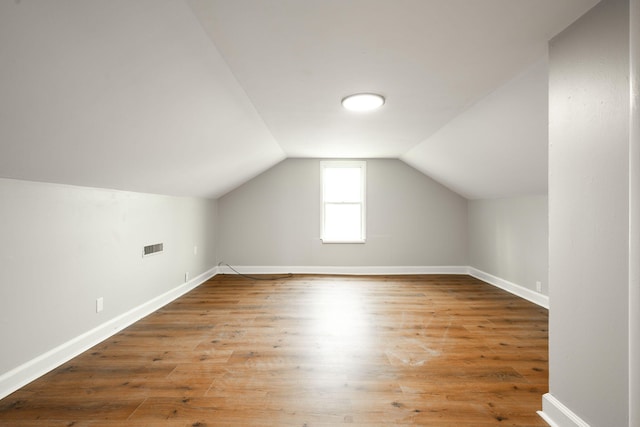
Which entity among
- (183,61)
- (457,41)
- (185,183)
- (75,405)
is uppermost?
(457,41)

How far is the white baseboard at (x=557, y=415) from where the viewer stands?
1.62m

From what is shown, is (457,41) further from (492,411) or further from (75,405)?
(75,405)

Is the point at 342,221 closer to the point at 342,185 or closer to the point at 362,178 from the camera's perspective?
the point at 342,185

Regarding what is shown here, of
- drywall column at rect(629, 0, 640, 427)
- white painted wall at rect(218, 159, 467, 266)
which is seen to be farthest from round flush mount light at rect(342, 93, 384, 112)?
white painted wall at rect(218, 159, 467, 266)

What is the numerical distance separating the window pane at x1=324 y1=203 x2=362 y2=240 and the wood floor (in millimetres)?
2251

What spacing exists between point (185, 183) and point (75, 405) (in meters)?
2.60

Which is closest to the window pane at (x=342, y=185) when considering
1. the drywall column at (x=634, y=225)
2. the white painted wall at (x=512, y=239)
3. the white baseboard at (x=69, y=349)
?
the white painted wall at (x=512, y=239)

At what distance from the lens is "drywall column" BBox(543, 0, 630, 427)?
1.38m

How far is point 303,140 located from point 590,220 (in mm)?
3579

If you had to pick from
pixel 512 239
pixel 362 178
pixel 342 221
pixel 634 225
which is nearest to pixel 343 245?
pixel 342 221

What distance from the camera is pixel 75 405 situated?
1957 millimetres

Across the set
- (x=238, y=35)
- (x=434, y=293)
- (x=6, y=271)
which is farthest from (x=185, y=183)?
(x=434, y=293)

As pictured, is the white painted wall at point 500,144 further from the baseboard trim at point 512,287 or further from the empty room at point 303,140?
the baseboard trim at point 512,287

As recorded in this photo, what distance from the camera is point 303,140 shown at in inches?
180
